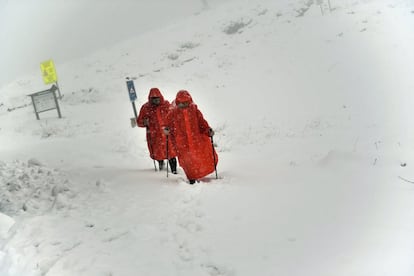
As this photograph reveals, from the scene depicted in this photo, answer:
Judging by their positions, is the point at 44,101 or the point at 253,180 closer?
the point at 253,180

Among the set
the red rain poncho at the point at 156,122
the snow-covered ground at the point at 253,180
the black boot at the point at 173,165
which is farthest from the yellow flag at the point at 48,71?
the black boot at the point at 173,165

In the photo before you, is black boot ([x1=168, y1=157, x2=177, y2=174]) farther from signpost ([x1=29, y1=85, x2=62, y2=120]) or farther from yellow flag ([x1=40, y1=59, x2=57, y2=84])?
yellow flag ([x1=40, y1=59, x2=57, y2=84])

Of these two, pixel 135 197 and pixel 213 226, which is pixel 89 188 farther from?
pixel 213 226

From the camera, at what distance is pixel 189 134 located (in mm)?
6148

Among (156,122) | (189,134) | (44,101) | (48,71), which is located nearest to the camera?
(189,134)

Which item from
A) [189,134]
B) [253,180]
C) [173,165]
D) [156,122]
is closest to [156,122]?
[156,122]

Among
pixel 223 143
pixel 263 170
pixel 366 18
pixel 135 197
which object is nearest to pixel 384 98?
pixel 223 143

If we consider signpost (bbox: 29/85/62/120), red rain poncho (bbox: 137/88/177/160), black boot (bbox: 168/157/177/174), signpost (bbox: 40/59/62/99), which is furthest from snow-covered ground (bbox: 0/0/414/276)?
signpost (bbox: 40/59/62/99)

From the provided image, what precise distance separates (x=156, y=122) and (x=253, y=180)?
237cm

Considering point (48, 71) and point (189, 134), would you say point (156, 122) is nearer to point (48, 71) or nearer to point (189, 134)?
point (189, 134)

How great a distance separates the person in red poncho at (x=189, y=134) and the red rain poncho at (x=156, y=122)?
0.94 metres

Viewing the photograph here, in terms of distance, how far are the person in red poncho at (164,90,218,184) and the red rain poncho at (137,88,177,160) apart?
943 mm

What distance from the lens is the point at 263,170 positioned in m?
7.02

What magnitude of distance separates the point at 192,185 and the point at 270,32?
20173 mm
